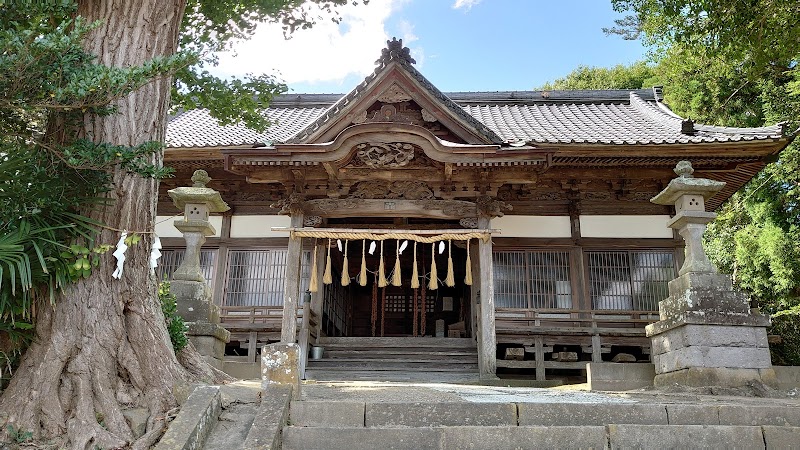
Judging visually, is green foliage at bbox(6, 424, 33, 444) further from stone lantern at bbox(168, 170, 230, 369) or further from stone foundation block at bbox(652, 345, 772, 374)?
stone foundation block at bbox(652, 345, 772, 374)

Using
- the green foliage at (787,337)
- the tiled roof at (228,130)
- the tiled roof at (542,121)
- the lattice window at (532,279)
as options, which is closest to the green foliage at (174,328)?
the tiled roof at (542,121)

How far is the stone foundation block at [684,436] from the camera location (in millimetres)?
4288

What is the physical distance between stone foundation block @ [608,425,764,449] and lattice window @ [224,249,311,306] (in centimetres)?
728

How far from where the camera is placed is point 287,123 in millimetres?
14719

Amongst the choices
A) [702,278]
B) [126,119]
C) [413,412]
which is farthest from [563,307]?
[126,119]

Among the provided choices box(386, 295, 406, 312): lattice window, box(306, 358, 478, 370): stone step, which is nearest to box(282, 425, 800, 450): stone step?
box(306, 358, 478, 370): stone step

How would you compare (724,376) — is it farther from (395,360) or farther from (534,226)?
(395,360)

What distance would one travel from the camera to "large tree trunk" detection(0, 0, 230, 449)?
4.02m

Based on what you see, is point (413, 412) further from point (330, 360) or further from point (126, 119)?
point (330, 360)

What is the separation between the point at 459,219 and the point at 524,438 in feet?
20.4

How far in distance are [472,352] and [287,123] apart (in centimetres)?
762

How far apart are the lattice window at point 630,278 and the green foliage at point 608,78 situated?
64.3 feet

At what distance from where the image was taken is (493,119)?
14.5 metres

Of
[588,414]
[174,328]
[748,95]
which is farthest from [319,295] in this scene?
[748,95]
